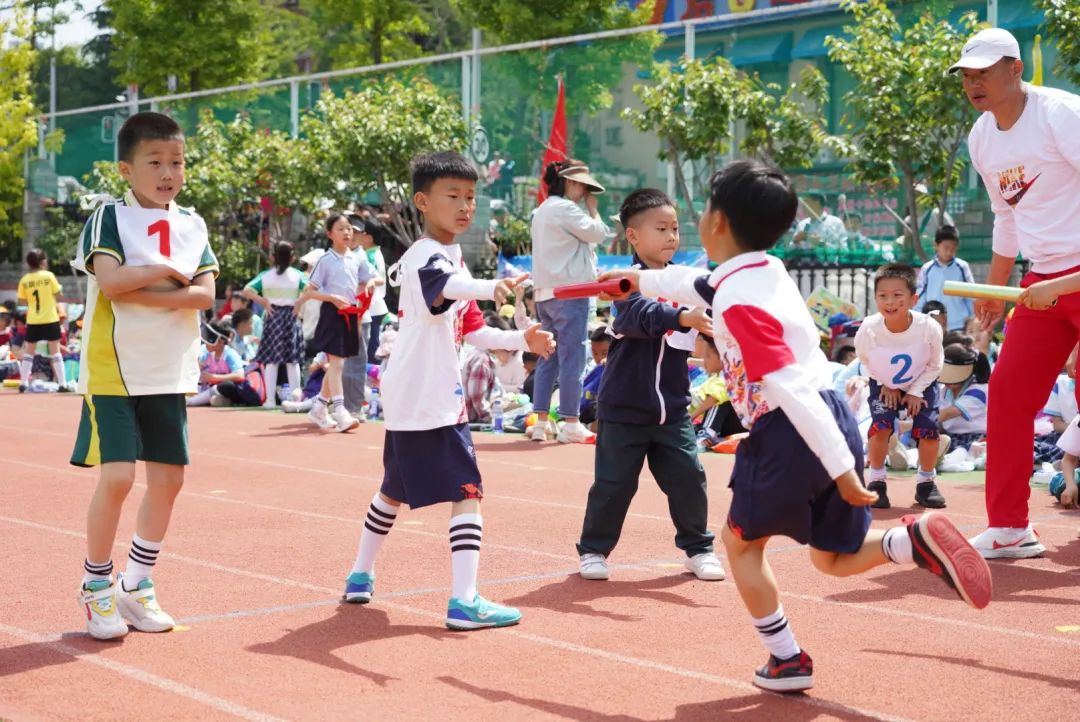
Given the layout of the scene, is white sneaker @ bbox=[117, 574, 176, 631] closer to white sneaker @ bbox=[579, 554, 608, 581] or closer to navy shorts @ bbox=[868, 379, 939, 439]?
white sneaker @ bbox=[579, 554, 608, 581]

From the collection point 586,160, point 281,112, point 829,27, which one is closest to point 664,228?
point 586,160

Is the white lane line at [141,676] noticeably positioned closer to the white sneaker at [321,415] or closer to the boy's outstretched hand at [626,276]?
the boy's outstretched hand at [626,276]

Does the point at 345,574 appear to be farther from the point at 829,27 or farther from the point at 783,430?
the point at 829,27

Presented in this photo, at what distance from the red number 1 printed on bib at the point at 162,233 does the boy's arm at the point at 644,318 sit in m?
1.97

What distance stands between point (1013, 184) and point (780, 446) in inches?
110

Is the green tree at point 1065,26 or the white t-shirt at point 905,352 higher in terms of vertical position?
the green tree at point 1065,26

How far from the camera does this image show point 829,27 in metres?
23.4

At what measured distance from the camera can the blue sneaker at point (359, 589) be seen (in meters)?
5.70

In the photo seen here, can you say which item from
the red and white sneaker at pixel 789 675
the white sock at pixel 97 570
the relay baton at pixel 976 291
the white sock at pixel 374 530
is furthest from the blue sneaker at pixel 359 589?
the relay baton at pixel 976 291

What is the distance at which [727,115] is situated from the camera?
58.2 feet

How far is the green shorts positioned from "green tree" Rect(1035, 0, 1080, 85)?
10.8 meters

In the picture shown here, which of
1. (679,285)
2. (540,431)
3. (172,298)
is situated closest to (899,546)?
(679,285)

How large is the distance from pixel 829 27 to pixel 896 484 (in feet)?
49.7

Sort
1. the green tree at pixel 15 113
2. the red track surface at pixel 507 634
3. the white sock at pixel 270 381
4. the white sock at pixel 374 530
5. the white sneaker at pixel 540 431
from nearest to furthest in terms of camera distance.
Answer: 1. the red track surface at pixel 507 634
2. the white sock at pixel 374 530
3. the white sneaker at pixel 540 431
4. the white sock at pixel 270 381
5. the green tree at pixel 15 113
